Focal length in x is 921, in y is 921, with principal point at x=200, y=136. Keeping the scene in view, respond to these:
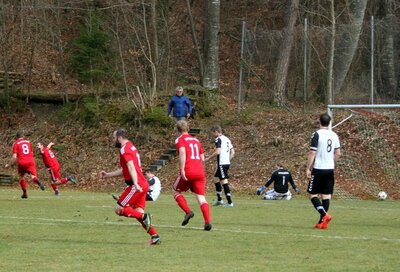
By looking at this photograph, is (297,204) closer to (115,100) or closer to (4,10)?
(115,100)

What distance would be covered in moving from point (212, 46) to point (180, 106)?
29.9 ft

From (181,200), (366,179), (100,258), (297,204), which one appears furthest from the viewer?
(366,179)

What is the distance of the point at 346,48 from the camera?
3216 cm

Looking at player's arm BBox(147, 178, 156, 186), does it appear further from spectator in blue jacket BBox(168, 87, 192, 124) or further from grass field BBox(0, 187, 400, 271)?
spectator in blue jacket BBox(168, 87, 192, 124)

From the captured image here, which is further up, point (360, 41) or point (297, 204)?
point (360, 41)

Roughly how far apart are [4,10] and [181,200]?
26.7m

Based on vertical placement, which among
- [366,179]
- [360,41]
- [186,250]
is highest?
[360,41]

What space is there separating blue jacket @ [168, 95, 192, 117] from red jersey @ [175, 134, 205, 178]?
14221 millimetres

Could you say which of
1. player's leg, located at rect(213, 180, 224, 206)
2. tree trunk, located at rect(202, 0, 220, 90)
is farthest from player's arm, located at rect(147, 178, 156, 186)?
tree trunk, located at rect(202, 0, 220, 90)

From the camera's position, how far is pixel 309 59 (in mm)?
33094

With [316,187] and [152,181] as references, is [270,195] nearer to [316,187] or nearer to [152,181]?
[152,181]

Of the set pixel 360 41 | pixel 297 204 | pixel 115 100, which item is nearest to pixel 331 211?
pixel 297 204

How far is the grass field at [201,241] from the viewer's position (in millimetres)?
10836

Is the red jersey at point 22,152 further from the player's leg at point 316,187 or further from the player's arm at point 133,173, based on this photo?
the player's arm at point 133,173
